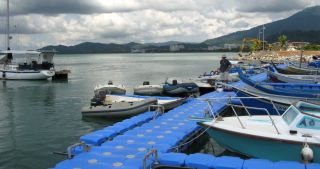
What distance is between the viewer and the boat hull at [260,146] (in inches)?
453

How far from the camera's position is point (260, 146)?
1212cm

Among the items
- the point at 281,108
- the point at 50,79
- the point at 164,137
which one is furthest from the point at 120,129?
the point at 50,79

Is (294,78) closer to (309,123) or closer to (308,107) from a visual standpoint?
(308,107)

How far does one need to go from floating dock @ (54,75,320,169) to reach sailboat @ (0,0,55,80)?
133ft

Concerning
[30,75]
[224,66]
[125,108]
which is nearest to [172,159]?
[125,108]

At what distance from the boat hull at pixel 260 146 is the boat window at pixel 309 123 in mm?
854

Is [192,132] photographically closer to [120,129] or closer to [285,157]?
[120,129]

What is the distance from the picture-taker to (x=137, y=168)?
10227 mm

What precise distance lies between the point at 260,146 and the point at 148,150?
3660 mm

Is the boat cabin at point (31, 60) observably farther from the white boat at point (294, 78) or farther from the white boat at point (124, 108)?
the white boat at point (294, 78)

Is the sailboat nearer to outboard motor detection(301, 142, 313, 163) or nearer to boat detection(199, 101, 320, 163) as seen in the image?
boat detection(199, 101, 320, 163)

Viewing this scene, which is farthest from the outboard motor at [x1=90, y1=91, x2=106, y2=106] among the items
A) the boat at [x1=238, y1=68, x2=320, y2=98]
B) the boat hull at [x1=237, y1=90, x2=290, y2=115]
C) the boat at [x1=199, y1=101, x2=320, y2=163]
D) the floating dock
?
the boat at [x1=199, y1=101, x2=320, y2=163]

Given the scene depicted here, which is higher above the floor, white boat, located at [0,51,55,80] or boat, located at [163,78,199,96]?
white boat, located at [0,51,55,80]

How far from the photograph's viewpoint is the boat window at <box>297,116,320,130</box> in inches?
467
